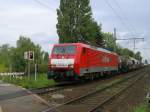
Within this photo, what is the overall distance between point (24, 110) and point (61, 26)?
55.8 m

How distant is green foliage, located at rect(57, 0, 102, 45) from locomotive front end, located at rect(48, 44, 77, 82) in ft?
121

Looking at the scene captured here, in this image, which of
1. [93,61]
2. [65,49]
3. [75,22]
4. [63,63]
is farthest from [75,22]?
[63,63]

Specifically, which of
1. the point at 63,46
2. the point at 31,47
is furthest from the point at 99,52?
the point at 31,47

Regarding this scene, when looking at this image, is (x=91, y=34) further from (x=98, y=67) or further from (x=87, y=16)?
(x=98, y=67)

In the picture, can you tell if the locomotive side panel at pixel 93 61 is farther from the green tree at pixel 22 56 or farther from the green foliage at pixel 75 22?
the green foliage at pixel 75 22

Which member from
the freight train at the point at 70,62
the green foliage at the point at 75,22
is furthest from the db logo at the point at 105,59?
the green foliage at the point at 75,22

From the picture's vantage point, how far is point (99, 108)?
15.4 meters

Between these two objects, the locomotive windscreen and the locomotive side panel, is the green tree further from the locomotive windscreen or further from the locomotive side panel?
the locomotive windscreen

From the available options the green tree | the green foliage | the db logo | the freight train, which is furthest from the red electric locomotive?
the green foliage

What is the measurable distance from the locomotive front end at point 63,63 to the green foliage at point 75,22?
1450 inches

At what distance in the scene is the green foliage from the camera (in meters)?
68.2

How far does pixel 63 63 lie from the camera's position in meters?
28.2

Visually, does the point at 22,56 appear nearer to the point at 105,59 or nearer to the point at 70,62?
Answer: the point at 105,59

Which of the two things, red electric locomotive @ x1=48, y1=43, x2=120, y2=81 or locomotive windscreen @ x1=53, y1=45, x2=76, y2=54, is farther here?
locomotive windscreen @ x1=53, y1=45, x2=76, y2=54
